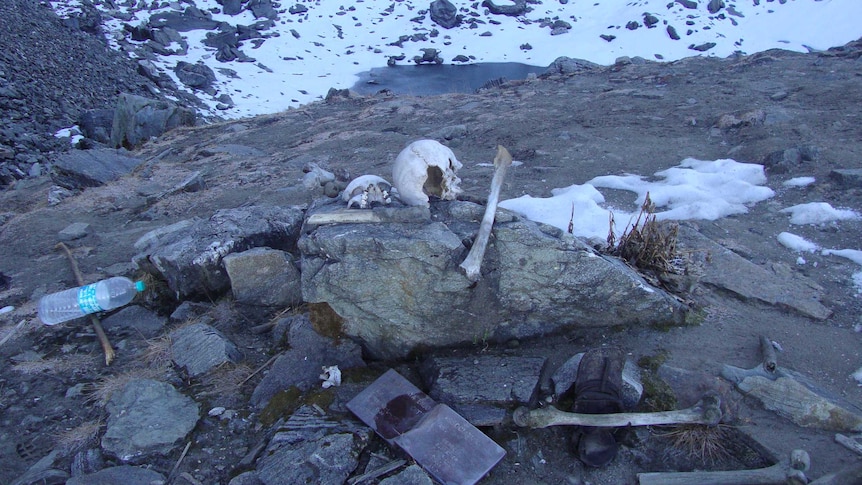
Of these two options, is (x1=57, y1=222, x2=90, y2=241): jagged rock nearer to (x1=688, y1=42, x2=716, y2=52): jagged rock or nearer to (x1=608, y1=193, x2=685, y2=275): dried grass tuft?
(x1=608, y1=193, x2=685, y2=275): dried grass tuft

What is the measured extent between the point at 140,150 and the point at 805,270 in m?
11.4

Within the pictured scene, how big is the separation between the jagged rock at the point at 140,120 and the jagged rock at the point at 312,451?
11.1 m

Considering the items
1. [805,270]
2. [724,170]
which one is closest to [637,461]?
[805,270]

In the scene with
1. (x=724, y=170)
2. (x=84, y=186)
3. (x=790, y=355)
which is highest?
(x=724, y=170)

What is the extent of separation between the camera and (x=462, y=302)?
357 centimetres

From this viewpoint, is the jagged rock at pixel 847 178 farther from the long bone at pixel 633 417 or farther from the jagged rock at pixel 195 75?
the jagged rock at pixel 195 75

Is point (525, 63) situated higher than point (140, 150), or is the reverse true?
point (525, 63)

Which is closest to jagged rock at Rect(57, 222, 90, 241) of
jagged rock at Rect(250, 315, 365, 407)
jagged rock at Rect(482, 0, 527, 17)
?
jagged rock at Rect(250, 315, 365, 407)

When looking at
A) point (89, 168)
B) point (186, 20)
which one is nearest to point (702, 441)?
point (89, 168)

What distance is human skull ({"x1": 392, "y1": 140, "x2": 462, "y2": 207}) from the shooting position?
3732 mm

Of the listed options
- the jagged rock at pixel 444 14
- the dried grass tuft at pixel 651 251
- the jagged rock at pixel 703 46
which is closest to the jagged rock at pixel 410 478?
the dried grass tuft at pixel 651 251

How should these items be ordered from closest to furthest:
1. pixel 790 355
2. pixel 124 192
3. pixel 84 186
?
pixel 790 355
pixel 124 192
pixel 84 186

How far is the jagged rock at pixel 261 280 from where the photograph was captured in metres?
4.44

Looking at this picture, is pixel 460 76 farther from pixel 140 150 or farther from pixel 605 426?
pixel 605 426
